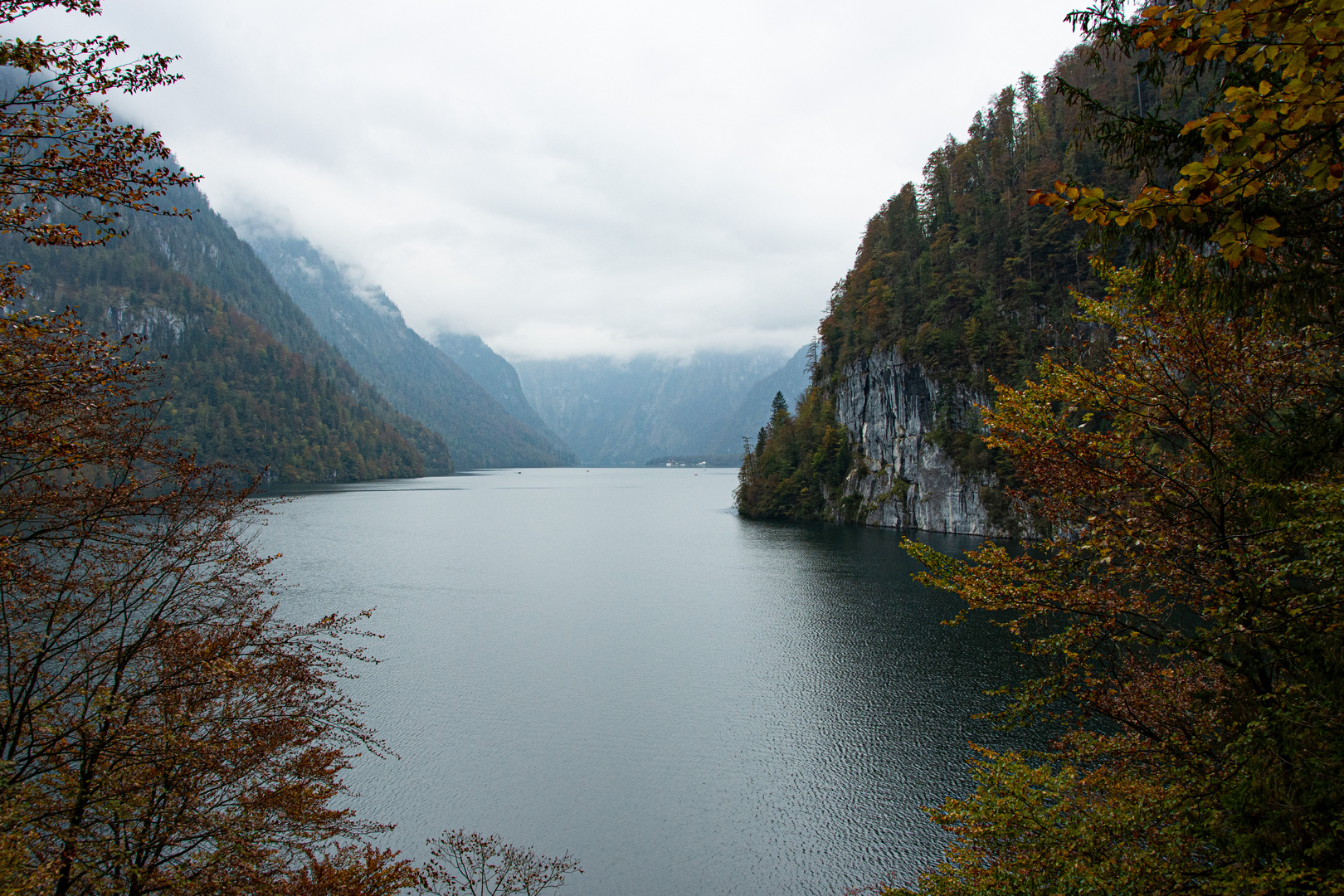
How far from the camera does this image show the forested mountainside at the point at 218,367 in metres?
154

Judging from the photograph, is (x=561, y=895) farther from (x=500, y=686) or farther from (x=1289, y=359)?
(x=1289, y=359)

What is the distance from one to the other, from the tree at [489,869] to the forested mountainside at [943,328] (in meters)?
56.5

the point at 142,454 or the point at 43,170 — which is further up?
the point at 43,170

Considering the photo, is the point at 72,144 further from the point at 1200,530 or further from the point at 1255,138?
the point at 1200,530

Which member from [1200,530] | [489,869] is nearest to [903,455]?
[489,869]

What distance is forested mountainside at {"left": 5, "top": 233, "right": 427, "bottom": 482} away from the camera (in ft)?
506

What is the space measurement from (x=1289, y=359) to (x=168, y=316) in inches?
8669

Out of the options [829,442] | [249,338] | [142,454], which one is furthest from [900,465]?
[249,338]

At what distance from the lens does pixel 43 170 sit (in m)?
5.68

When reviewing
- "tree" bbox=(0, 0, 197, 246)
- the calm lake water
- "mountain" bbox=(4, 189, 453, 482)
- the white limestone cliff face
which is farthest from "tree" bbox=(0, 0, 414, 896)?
"mountain" bbox=(4, 189, 453, 482)

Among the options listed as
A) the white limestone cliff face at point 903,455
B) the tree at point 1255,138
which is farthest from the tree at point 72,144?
the white limestone cliff face at point 903,455

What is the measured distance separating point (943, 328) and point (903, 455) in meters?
14.8

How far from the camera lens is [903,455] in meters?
75.2

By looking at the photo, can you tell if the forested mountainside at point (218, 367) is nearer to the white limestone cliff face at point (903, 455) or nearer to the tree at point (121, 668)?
the white limestone cliff face at point (903, 455)
